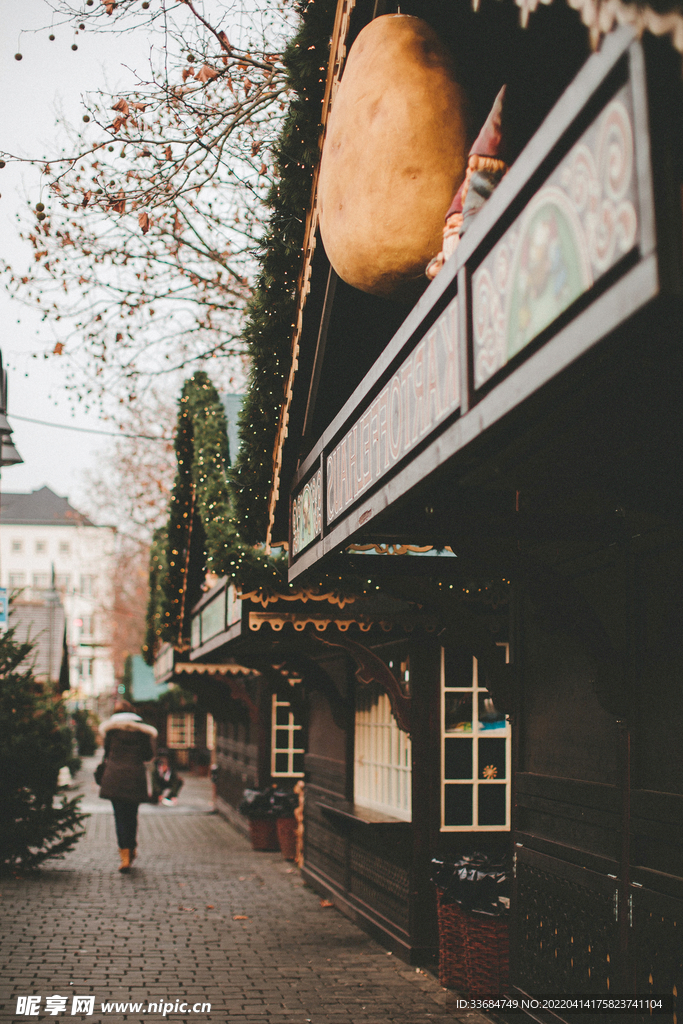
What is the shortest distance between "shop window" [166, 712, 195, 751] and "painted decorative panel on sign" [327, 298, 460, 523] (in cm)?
3246

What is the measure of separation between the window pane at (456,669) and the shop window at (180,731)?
95.1ft

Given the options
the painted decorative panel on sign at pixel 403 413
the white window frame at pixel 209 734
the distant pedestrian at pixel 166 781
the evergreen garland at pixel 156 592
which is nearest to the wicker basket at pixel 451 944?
the painted decorative panel on sign at pixel 403 413

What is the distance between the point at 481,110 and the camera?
506cm

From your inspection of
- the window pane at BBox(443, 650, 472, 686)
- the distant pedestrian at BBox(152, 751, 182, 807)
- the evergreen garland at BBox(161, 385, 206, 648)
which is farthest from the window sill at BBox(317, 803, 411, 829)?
the distant pedestrian at BBox(152, 751, 182, 807)

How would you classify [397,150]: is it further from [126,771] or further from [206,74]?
[126,771]

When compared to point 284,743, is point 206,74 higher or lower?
higher

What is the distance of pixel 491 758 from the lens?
26.0 ft

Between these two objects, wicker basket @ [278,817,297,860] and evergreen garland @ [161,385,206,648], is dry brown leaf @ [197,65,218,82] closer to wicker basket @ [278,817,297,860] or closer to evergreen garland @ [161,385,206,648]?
evergreen garland @ [161,385,206,648]

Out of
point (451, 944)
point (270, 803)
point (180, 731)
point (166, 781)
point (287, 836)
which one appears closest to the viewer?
point (451, 944)

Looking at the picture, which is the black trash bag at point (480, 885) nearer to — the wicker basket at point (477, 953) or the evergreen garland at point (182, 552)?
the wicker basket at point (477, 953)

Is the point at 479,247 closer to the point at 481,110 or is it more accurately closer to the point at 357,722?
the point at 481,110

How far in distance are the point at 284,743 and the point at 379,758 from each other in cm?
685

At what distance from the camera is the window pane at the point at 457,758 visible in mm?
7859

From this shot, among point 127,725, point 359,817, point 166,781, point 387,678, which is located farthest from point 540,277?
point 166,781
